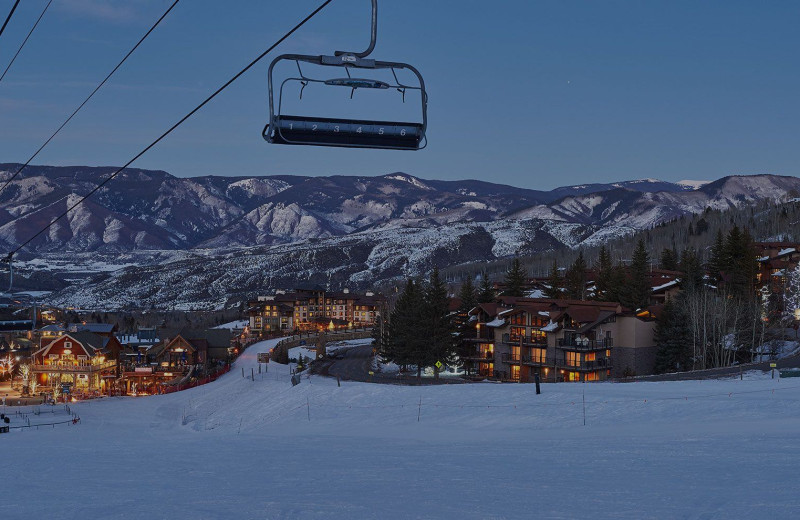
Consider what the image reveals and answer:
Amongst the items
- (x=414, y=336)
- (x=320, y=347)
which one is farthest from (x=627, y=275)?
(x=320, y=347)

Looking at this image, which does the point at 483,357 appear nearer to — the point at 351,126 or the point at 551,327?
the point at 551,327

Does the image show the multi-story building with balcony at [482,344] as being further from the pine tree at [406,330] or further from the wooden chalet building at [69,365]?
the wooden chalet building at [69,365]

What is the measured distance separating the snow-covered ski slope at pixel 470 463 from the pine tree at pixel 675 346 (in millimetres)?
22098

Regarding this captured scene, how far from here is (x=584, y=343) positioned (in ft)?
189

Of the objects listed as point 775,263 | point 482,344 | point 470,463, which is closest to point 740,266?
point 775,263

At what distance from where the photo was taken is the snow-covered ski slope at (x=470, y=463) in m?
12.2

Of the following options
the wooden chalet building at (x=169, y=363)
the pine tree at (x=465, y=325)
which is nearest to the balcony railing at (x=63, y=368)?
the wooden chalet building at (x=169, y=363)

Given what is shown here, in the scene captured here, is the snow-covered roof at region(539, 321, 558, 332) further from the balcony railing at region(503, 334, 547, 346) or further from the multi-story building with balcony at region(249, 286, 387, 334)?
the multi-story building with balcony at region(249, 286, 387, 334)

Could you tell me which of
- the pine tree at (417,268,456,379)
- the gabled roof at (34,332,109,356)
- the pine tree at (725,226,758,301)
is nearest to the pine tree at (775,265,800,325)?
the pine tree at (725,226,758,301)

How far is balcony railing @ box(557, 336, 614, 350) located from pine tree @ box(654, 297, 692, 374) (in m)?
4.34

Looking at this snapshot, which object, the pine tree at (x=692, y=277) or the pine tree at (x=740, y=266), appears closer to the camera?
the pine tree at (x=692, y=277)

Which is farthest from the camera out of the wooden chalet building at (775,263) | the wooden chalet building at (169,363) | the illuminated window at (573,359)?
the wooden chalet building at (775,263)

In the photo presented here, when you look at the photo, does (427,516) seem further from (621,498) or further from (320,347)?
(320,347)

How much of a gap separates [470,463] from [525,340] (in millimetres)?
47272
